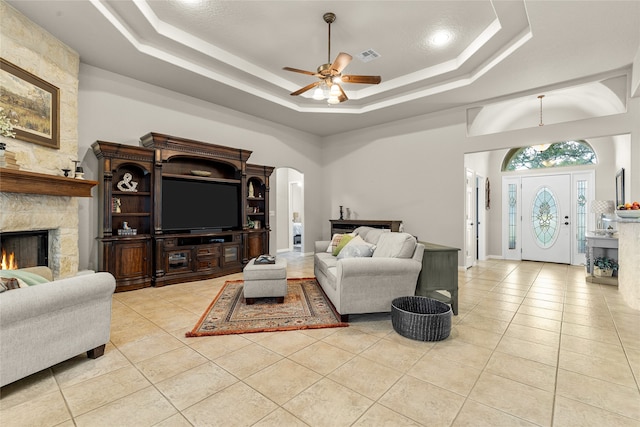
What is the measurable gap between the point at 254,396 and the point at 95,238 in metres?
3.86

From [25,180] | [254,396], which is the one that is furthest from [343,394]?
[25,180]

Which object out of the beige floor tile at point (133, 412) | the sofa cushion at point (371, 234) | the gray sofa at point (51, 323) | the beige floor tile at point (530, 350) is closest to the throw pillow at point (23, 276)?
the gray sofa at point (51, 323)

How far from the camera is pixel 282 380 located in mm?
2016

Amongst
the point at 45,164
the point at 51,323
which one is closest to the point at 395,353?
the point at 51,323

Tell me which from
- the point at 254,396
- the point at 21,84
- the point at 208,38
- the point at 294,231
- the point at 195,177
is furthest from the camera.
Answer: the point at 294,231

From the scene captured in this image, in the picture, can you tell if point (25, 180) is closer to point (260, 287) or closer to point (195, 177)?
point (195, 177)

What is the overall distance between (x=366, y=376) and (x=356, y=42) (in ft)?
13.8

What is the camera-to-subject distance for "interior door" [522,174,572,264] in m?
6.73

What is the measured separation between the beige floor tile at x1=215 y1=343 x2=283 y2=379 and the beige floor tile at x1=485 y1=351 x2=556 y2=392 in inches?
63.7

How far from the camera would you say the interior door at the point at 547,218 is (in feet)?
22.1

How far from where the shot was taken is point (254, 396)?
1.84m

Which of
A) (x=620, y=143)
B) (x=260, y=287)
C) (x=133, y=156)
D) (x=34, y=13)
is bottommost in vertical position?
(x=260, y=287)

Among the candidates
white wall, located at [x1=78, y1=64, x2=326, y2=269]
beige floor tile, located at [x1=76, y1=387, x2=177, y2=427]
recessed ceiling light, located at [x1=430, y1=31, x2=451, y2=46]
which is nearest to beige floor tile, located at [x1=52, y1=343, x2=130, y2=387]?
beige floor tile, located at [x1=76, y1=387, x2=177, y2=427]

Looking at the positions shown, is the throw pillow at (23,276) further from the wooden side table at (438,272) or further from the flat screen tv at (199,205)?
the wooden side table at (438,272)
